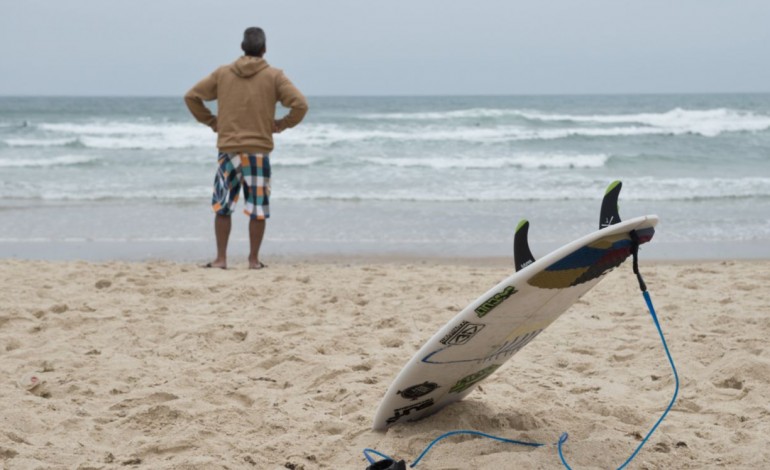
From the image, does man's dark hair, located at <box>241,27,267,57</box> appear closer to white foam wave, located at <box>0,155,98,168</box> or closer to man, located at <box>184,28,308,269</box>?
man, located at <box>184,28,308,269</box>

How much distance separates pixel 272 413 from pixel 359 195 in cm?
869

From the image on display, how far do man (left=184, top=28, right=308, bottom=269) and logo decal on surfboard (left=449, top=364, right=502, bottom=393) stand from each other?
347cm

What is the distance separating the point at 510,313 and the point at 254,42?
13.6ft

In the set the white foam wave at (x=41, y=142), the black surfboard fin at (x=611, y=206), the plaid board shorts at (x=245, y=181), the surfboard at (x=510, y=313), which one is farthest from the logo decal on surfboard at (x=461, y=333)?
the white foam wave at (x=41, y=142)

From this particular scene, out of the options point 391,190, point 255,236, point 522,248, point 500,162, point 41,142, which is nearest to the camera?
point 522,248

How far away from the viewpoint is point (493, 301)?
2422 mm

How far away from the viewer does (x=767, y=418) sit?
124 inches

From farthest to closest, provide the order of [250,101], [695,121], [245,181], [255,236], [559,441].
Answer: [695,121], [255,236], [245,181], [250,101], [559,441]

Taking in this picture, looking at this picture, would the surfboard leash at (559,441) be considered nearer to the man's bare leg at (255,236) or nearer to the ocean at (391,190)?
the man's bare leg at (255,236)

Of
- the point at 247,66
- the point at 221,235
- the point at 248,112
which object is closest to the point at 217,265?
the point at 221,235

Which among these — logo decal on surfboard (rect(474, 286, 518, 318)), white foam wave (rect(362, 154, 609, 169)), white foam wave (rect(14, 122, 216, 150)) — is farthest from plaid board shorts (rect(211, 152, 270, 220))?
white foam wave (rect(14, 122, 216, 150))

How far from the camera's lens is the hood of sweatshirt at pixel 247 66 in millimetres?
6074

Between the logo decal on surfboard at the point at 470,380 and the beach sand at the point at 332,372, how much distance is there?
13cm

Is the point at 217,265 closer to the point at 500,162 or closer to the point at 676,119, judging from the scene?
the point at 500,162
